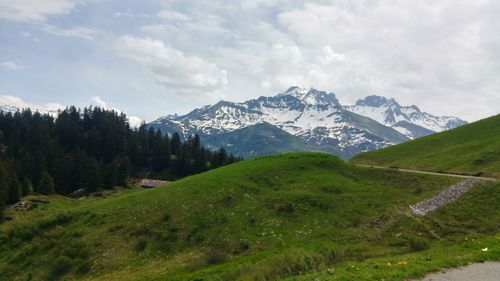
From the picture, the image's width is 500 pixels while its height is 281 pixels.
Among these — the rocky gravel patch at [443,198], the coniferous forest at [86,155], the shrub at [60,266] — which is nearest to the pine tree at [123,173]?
the coniferous forest at [86,155]

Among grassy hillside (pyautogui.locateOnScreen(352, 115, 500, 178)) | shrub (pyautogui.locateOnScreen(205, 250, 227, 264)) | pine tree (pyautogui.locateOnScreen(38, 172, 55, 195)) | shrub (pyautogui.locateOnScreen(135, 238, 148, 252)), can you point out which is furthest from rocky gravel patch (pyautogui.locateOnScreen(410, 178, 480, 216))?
pine tree (pyautogui.locateOnScreen(38, 172, 55, 195))

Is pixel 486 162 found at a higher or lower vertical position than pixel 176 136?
lower

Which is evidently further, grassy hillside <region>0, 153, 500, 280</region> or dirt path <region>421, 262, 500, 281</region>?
grassy hillside <region>0, 153, 500, 280</region>

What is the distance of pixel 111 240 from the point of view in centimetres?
4391

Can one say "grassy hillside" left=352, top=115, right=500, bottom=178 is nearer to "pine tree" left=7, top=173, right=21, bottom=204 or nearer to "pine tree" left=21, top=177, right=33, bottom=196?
"pine tree" left=7, top=173, right=21, bottom=204

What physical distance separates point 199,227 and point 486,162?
39410 mm

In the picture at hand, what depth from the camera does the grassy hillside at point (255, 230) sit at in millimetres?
31219

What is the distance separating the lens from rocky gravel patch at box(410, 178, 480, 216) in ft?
135

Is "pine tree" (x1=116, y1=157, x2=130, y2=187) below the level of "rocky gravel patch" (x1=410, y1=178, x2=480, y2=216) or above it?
above

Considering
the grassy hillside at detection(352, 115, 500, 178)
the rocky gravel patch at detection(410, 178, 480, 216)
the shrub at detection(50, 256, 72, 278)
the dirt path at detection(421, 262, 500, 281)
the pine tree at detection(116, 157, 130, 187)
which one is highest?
the pine tree at detection(116, 157, 130, 187)

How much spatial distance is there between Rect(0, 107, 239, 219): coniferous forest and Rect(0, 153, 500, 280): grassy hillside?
57002mm

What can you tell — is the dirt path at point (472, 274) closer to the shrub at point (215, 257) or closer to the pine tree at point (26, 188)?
the shrub at point (215, 257)

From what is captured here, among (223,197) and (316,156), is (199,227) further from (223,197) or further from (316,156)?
(316,156)

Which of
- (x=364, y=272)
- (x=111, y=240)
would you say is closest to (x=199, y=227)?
(x=111, y=240)
